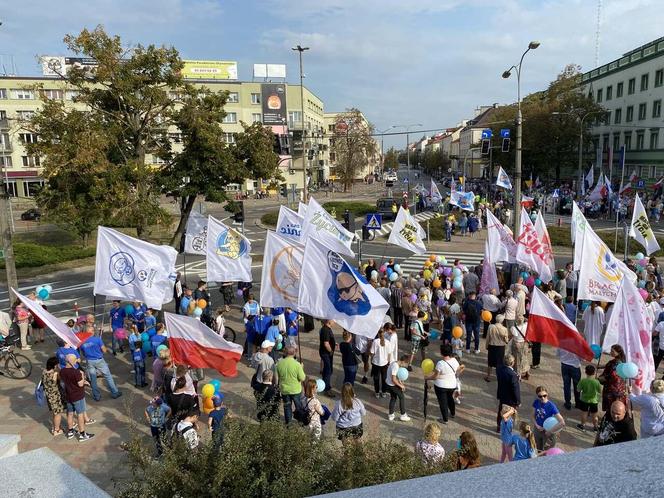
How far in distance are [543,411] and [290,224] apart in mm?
9781

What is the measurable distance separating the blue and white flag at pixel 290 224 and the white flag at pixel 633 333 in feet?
29.1

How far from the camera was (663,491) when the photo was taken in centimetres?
206

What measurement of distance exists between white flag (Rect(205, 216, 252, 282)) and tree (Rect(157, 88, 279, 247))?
6345 mm

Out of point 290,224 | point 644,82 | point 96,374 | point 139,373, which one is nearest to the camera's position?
point 96,374

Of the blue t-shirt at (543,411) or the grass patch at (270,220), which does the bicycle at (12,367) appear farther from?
the grass patch at (270,220)

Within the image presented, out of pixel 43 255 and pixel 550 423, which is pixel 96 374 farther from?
pixel 43 255

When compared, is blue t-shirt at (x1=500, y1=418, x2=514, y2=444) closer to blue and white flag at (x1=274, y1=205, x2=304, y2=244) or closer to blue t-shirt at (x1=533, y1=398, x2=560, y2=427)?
blue t-shirt at (x1=533, y1=398, x2=560, y2=427)

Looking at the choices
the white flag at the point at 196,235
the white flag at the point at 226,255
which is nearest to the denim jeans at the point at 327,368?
the white flag at the point at 226,255

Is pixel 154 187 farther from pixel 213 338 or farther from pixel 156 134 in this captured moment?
pixel 213 338

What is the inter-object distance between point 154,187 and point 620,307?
15432 millimetres

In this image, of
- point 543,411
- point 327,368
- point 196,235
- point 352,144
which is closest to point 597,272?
point 543,411

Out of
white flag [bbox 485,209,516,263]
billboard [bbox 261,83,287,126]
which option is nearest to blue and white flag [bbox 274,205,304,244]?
white flag [bbox 485,209,516,263]

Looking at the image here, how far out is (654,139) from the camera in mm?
47594

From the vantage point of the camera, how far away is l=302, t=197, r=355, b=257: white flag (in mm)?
14992
